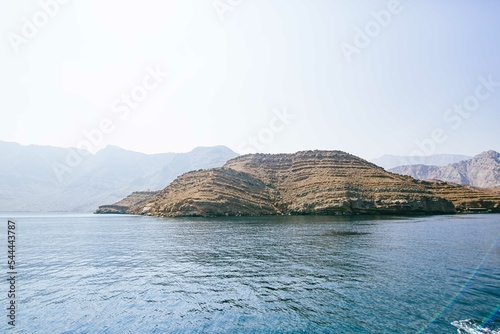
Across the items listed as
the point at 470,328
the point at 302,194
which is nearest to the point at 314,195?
the point at 302,194

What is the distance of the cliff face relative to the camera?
143 meters

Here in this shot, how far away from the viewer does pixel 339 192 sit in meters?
146

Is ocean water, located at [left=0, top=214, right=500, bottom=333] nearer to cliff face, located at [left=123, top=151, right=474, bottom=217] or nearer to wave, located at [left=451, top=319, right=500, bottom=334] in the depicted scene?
wave, located at [left=451, top=319, right=500, bottom=334]

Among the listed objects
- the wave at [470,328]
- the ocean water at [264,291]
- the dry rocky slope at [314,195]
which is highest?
the dry rocky slope at [314,195]

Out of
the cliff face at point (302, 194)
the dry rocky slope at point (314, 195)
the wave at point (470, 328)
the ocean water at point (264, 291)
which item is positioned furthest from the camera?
the dry rocky slope at point (314, 195)

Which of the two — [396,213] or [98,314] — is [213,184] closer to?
[396,213]

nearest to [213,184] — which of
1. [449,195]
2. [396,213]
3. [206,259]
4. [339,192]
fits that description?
[339,192]

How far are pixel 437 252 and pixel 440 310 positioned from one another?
2729 centimetres

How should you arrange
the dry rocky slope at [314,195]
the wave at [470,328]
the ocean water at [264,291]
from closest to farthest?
the wave at [470,328], the ocean water at [264,291], the dry rocky slope at [314,195]

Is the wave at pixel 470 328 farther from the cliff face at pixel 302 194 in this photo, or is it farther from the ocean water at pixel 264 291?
the cliff face at pixel 302 194

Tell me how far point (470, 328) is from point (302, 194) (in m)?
140

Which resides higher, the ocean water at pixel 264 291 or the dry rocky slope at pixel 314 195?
the dry rocky slope at pixel 314 195

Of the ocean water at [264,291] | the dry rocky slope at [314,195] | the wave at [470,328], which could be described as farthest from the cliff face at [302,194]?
the wave at [470,328]

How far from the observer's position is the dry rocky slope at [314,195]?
14350 cm
